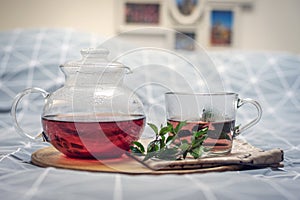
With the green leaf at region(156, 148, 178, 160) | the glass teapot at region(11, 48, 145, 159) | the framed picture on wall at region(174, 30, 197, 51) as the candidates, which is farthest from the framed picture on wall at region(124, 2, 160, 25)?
the green leaf at region(156, 148, 178, 160)

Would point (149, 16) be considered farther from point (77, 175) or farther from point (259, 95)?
point (77, 175)

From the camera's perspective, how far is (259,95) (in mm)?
1650

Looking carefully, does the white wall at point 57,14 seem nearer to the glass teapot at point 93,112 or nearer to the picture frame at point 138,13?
the picture frame at point 138,13

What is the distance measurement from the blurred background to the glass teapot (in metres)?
1.51

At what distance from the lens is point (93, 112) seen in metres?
0.73

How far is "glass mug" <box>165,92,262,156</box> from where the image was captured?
75 cm

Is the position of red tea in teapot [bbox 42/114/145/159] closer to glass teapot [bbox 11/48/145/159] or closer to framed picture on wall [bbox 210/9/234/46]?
glass teapot [bbox 11/48/145/159]

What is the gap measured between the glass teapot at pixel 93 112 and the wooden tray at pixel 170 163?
21mm

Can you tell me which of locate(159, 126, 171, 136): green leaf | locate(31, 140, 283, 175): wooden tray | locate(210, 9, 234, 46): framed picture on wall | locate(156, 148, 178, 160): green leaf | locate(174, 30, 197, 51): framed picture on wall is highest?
locate(210, 9, 234, 46): framed picture on wall

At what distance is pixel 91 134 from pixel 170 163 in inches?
5.1

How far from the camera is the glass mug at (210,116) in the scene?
75cm

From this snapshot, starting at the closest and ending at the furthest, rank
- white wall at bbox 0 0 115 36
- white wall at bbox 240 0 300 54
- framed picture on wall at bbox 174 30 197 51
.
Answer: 1. framed picture on wall at bbox 174 30 197 51
2. white wall at bbox 0 0 115 36
3. white wall at bbox 240 0 300 54

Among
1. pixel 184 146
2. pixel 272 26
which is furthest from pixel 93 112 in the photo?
pixel 272 26

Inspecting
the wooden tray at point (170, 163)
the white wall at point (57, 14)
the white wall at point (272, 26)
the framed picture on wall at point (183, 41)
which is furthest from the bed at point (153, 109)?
the white wall at point (272, 26)
